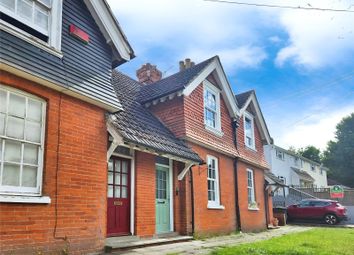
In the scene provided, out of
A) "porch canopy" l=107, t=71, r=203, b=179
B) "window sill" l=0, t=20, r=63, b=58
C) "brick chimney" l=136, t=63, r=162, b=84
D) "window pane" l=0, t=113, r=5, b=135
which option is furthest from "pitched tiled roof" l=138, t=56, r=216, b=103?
"window pane" l=0, t=113, r=5, b=135

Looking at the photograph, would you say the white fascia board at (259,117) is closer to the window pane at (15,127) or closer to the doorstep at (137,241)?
the doorstep at (137,241)

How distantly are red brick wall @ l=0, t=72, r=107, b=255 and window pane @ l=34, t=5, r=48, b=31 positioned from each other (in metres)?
1.61

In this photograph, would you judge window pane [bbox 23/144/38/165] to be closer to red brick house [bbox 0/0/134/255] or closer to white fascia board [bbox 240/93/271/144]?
red brick house [bbox 0/0/134/255]

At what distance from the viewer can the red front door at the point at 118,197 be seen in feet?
32.9

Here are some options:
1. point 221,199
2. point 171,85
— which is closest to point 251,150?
point 221,199

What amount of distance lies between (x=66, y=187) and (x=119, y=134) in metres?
2.00

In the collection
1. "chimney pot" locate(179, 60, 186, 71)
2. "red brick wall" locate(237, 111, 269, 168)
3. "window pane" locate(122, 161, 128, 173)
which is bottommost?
"window pane" locate(122, 161, 128, 173)

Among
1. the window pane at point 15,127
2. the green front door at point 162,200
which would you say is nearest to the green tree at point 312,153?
the green front door at point 162,200

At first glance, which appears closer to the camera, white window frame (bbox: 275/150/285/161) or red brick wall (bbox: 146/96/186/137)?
red brick wall (bbox: 146/96/186/137)

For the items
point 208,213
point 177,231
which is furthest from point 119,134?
point 208,213

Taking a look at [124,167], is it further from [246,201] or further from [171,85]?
[246,201]

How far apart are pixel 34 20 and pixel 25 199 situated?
13.4 ft

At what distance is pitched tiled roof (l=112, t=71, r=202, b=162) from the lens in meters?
10.1

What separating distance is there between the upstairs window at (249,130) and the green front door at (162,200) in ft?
26.8
